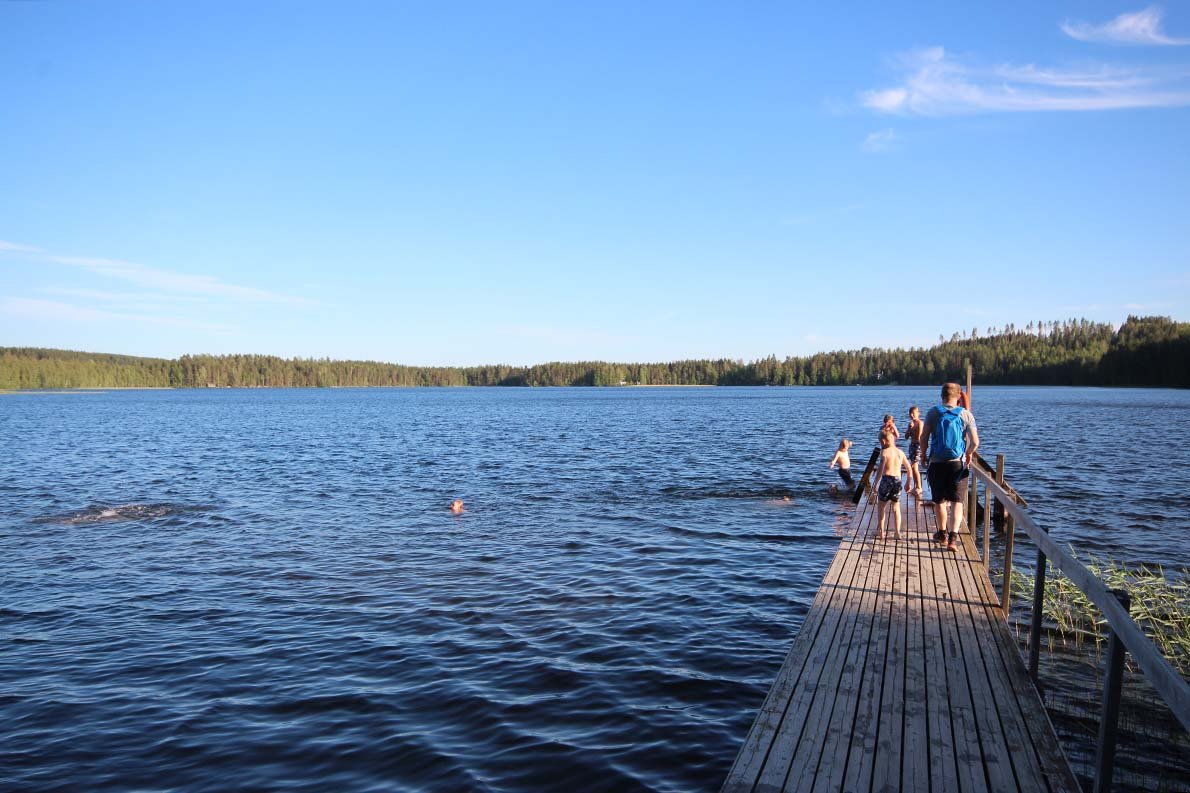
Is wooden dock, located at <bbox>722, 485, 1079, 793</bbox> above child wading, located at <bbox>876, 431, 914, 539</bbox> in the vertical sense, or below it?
below

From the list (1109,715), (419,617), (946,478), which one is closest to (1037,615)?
(1109,715)

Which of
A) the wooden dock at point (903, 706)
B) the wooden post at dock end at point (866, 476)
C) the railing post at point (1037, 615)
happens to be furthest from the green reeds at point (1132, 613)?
the wooden post at dock end at point (866, 476)

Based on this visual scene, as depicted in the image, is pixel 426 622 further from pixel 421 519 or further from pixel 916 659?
pixel 421 519

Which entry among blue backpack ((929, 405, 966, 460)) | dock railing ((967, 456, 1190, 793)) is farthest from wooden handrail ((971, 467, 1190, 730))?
blue backpack ((929, 405, 966, 460))

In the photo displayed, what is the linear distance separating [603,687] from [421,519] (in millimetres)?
11491

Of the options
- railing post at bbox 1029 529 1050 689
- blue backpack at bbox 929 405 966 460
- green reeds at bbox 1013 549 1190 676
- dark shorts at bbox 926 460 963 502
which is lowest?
green reeds at bbox 1013 549 1190 676

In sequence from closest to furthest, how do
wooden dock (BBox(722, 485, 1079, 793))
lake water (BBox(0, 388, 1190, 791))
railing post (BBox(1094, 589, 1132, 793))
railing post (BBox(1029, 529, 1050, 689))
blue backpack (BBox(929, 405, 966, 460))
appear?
1. railing post (BBox(1094, 589, 1132, 793))
2. wooden dock (BBox(722, 485, 1079, 793))
3. railing post (BBox(1029, 529, 1050, 689))
4. lake water (BBox(0, 388, 1190, 791))
5. blue backpack (BBox(929, 405, 966, 460))

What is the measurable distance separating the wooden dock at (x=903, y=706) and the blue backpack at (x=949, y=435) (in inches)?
86.3

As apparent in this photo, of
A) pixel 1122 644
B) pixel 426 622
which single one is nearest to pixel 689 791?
pixel 1122 644

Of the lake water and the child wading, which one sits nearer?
the lake water

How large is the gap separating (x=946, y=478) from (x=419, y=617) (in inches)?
309

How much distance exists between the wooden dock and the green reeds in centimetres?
159

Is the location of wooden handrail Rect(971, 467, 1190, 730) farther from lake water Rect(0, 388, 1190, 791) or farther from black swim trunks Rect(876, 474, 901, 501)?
black swim trunks Rect(876, 474, 901, 501)

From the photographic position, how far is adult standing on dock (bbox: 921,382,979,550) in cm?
1099
